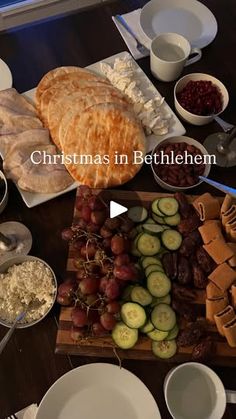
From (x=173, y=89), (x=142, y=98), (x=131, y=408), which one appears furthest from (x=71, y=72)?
(x=131, y=408)

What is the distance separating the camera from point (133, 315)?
1.24m

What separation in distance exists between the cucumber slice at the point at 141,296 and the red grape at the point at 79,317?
0.47 feet

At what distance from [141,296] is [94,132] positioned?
0.59 metres

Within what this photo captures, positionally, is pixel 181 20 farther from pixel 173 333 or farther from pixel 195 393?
pixel 195 393

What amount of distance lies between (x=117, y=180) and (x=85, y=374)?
627 millimetres

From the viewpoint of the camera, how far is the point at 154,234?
4.60 feet

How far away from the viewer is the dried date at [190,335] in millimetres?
1278

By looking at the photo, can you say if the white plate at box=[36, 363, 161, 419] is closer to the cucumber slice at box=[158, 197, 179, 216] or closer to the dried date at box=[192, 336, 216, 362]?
the dried date at box=[192, 336, 216, 362]

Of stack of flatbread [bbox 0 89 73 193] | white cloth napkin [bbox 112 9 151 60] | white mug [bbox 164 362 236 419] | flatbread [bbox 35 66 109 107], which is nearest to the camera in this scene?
white mug [bbox 164 362 236 419]

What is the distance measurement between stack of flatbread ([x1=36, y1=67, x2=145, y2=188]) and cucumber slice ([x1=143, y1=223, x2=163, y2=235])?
0.20 metres

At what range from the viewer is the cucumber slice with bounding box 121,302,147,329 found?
4.04ft

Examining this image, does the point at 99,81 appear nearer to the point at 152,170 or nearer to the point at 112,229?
the point at 152,170

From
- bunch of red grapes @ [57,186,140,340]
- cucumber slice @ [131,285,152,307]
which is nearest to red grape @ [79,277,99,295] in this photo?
bunch of red grapes @ [57,186,140,340]

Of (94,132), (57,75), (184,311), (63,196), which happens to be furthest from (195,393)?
(57,75)
